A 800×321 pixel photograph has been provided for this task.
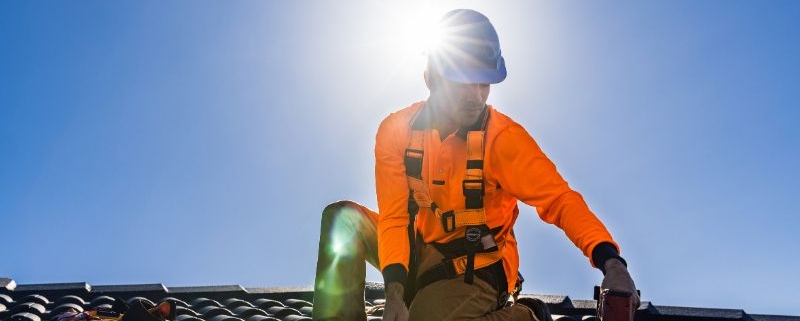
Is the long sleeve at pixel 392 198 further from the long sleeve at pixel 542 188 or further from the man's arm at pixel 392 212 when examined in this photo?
the long sleeve at pixel 542 188

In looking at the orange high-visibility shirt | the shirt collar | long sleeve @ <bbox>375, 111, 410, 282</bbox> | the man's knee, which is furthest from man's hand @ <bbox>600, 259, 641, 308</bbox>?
the man's knee

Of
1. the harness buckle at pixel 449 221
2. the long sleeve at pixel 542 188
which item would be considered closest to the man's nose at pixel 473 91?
the long sleeve at pixel 542 188

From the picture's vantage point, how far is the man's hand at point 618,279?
4762mm

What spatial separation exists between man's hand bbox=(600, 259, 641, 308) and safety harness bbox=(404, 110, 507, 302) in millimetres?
944

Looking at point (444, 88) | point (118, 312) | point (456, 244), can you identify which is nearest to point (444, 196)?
point (456, 244)

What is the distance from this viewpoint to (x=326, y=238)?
606cm

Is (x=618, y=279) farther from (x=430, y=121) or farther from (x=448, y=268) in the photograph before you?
(x=430, y=121)

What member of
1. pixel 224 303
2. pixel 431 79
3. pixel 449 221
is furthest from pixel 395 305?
pixel 224 303

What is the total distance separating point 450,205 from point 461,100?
2.16 feet

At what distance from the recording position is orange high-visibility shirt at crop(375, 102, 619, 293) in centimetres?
542

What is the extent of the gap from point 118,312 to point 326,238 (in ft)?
7.58

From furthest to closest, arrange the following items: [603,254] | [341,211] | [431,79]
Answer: [341,211], [431,79], [603,254]

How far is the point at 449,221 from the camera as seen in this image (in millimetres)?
5695

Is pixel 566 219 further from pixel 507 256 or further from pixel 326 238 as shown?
pixel 326 238
